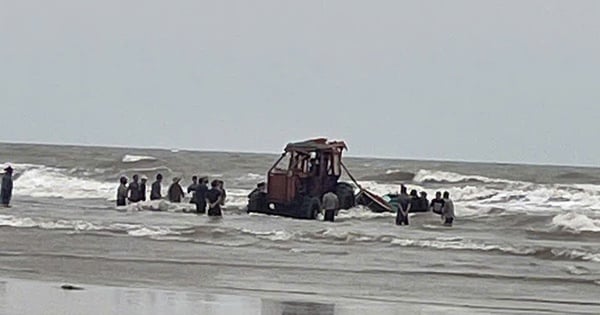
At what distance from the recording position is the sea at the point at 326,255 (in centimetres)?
1374

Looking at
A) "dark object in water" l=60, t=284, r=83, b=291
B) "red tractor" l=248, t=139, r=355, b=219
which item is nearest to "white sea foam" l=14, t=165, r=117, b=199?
"red tractor" l=248, t=139, r=355, b=219

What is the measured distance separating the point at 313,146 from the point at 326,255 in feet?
33.5

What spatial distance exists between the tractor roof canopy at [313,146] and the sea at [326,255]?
5.47 feet

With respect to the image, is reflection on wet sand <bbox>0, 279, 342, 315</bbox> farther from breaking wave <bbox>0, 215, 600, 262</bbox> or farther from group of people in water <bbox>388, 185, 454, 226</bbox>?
group of people in water <bbox>388, 185, 454, 226</bbox>

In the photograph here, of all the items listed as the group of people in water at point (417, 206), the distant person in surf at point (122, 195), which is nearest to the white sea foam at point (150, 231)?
the group of people in water at point (417, 206)

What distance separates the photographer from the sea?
13.7 meters

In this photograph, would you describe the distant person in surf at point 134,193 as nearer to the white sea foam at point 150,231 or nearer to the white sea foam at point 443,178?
the white sea foam at point 150,231

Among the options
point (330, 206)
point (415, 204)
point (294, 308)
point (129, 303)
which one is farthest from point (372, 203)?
point (129, 303)

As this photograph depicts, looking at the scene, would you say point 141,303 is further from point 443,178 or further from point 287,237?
point 443,178

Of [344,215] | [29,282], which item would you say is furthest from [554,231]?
[29,282]

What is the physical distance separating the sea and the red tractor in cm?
62

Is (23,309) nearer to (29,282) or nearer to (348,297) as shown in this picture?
(29,282)

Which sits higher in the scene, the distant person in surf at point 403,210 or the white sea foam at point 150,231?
the distant person in surf at point 403,210

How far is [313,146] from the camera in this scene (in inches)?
1131
